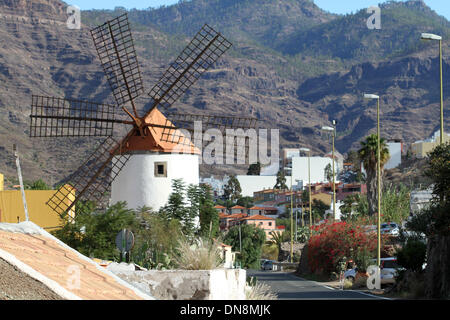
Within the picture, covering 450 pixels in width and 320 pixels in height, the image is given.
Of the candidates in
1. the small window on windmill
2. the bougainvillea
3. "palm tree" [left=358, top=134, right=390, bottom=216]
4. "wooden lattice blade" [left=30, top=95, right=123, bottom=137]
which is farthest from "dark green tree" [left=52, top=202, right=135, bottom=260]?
"palm tree" [left=358, top=134, right=390, bottom=216]

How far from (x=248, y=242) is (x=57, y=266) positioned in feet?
279

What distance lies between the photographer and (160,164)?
1722 inches

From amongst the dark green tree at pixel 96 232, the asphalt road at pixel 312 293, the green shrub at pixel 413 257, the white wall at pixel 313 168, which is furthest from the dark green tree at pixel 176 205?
the white wall at pixel 313 168

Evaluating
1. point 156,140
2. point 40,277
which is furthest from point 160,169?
point 40,277

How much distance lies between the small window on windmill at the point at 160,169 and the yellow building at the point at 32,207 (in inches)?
180

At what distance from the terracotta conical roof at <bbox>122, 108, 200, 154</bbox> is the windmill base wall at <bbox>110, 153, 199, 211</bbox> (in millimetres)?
352

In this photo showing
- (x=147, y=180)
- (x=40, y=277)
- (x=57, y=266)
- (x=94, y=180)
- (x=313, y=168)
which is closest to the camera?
(x=40, y=277)

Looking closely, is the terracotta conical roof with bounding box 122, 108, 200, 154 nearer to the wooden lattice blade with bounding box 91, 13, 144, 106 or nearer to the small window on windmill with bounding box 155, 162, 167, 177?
the small window on windmill with bounding box 155, 162, 167, 177

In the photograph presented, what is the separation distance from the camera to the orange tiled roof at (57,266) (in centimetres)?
1019

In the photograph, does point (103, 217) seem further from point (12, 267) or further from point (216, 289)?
point (12, 267)

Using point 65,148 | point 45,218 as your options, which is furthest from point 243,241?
point 65,148

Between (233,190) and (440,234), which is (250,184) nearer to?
(233,190)

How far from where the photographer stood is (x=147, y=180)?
4362 cm

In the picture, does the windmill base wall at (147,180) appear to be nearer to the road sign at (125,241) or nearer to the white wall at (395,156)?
the road sign at (125,241)
